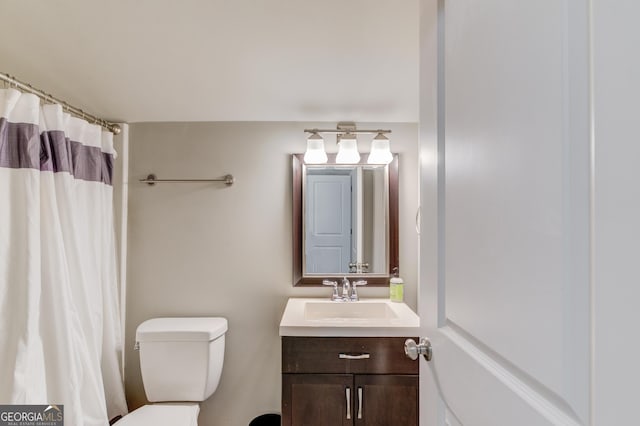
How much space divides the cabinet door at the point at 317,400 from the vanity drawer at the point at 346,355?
43 mm

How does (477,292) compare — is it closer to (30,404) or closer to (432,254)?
(432,254)

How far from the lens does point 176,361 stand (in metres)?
1.92

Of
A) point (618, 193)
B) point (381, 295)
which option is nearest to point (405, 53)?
point (618, 193)

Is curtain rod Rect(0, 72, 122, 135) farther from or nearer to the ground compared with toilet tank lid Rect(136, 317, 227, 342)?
farther from the ground

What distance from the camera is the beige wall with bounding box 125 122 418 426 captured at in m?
2.20

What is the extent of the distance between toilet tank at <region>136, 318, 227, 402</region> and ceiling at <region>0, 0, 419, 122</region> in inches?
50.6

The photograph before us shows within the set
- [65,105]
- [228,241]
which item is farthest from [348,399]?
[65,105]

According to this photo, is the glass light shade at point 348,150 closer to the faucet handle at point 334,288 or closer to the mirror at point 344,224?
the mirror at point 344,224

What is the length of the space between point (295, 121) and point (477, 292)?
6.00ft

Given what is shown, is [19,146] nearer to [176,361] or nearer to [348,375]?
[176,361]

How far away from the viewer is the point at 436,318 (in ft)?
2.80

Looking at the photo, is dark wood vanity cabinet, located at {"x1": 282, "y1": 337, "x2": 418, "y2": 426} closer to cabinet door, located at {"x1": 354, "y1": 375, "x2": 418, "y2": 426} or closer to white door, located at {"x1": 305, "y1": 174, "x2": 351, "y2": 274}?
cabinet door, located at {"x1": 354, "y1": 375, "x2": 418, "y2": 426}

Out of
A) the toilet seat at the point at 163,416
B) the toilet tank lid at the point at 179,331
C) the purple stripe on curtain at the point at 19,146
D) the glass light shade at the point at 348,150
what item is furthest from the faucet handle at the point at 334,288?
the purple stripe on curtain at the point at 19,146

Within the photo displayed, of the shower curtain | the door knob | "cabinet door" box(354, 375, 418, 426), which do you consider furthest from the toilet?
the door knob
